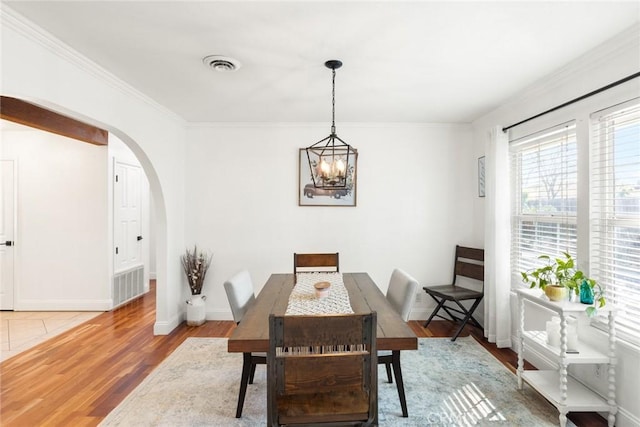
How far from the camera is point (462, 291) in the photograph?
374 centimetres

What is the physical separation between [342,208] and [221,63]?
7.56 ft

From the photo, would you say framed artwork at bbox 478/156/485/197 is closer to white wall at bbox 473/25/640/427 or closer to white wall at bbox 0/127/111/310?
white wall at bbox 473/25/640/427

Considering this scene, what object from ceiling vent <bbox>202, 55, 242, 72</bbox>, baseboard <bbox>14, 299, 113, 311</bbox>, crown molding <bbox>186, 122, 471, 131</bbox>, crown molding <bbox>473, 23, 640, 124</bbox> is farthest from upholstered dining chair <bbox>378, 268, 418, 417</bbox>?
baseboard <bbox>14, 299, 113, 311</bbox>

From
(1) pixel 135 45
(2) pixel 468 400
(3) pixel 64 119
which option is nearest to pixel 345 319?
(2) pixel 468 400

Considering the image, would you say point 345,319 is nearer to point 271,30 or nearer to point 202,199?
point 271,30

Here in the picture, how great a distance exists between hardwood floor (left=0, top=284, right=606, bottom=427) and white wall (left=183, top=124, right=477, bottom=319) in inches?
28.0

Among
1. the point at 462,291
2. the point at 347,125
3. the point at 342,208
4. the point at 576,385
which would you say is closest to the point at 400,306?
the point at 576,385

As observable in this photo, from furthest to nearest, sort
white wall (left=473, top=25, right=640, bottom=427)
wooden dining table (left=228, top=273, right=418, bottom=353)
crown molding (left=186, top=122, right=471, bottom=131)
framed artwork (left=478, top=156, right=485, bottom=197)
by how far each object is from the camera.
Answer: crown molding (left=186, top=122, right=471, bottom=131)
framed artwork (left=478, top=156, right=485, bottom=197)
white wall (left=473, top=25, right=640, bottom=427)
wooden dining table (left=228, top=273, right=418, bottom=353)

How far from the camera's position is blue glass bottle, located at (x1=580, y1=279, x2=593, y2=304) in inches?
84.2

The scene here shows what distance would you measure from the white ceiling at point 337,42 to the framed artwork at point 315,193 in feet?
3.45

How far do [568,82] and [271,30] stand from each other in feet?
7.48

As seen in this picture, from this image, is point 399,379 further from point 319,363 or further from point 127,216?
point 127,216

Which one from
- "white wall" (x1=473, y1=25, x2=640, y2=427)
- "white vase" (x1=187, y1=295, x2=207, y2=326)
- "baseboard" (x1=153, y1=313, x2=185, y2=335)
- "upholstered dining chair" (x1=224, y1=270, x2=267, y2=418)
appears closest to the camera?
"white wall" (x1=473, y1=25, x2=640, y2=427)

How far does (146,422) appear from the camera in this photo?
2166 mm
